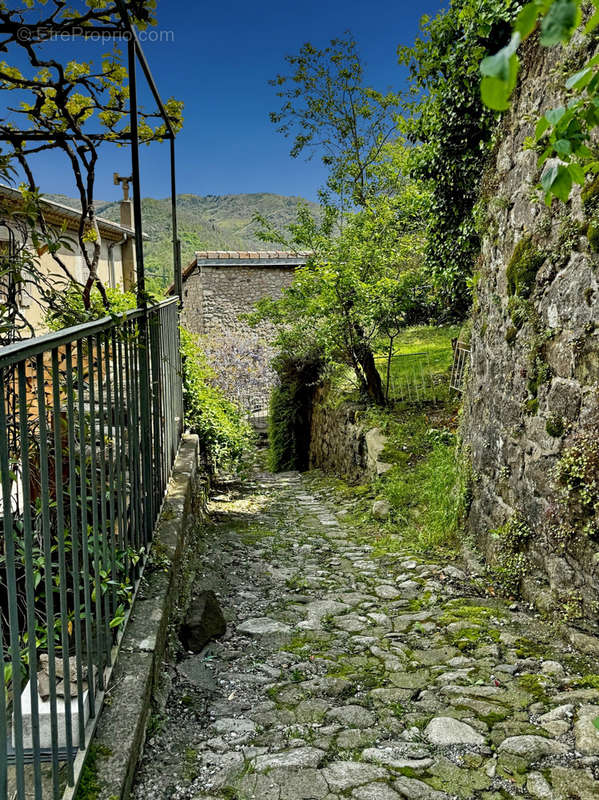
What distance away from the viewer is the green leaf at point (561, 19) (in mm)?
575

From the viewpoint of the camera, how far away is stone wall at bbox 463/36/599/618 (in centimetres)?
313

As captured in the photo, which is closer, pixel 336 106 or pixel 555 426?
pixel 555 426

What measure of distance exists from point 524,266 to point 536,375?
0.71 m

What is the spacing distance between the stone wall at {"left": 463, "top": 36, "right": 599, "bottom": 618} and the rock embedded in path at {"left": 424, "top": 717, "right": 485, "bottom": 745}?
3.79ft

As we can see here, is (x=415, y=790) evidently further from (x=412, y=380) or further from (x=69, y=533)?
(x=412, y=380)

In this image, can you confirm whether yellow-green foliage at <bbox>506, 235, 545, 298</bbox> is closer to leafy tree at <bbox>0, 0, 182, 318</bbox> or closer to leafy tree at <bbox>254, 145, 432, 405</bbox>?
leafy tree at <bbox>0, 0, 182, 318</bbox>

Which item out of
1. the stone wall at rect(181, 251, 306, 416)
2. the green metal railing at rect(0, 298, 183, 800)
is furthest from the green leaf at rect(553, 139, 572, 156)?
the stone wall at rect(181, 251, 306, 416)

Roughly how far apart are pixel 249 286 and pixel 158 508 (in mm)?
16157

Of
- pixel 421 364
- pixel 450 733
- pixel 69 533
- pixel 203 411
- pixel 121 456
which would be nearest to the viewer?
pixel 450 733

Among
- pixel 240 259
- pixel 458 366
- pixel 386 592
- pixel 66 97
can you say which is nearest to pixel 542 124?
pixel 66 97

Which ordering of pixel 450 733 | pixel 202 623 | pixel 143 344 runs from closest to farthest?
pixel 450 733, pixel 143 344, pixel 202 623

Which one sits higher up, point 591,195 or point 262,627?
point 591,195

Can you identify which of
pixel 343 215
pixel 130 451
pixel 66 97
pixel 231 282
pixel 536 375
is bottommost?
pixel 130 451

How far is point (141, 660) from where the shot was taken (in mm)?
2242
